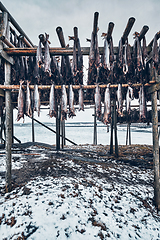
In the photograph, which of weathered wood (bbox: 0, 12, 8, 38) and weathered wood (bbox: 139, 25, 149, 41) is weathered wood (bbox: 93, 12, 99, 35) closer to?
weathered wood (bbox: 139, 25, 149, 41)

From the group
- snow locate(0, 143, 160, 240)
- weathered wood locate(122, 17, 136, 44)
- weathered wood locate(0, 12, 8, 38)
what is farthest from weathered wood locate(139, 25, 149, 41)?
snow locate(0, 143, 160, 240)

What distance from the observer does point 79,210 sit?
263 centimetres

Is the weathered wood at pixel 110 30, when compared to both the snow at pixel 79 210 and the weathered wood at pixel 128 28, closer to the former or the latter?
the weathered wood at pixel 128 28

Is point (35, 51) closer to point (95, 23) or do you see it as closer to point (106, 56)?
point (95, 23)

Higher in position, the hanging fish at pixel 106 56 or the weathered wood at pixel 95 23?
the weathered wood at pixel 95 23

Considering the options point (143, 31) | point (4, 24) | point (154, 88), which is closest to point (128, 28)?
point (143, 31)

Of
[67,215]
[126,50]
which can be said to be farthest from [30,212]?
[126,50]

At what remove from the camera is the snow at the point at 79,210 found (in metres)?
2.22

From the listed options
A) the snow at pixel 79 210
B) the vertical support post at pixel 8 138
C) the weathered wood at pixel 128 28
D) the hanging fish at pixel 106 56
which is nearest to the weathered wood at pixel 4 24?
the vertical support post at pixel 8 138

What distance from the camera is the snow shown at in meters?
2.22

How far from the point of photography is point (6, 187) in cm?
304

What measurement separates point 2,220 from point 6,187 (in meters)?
0.83

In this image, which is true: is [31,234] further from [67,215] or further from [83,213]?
[83,213]

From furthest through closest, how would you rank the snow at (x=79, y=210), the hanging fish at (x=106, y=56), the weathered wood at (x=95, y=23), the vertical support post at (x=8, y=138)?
the hanging fish at (x=106, y=56), the vertical support post at (x=8, y=138), the weathered wood at (x=95, y=23), the snow at (x=79, y=210)
